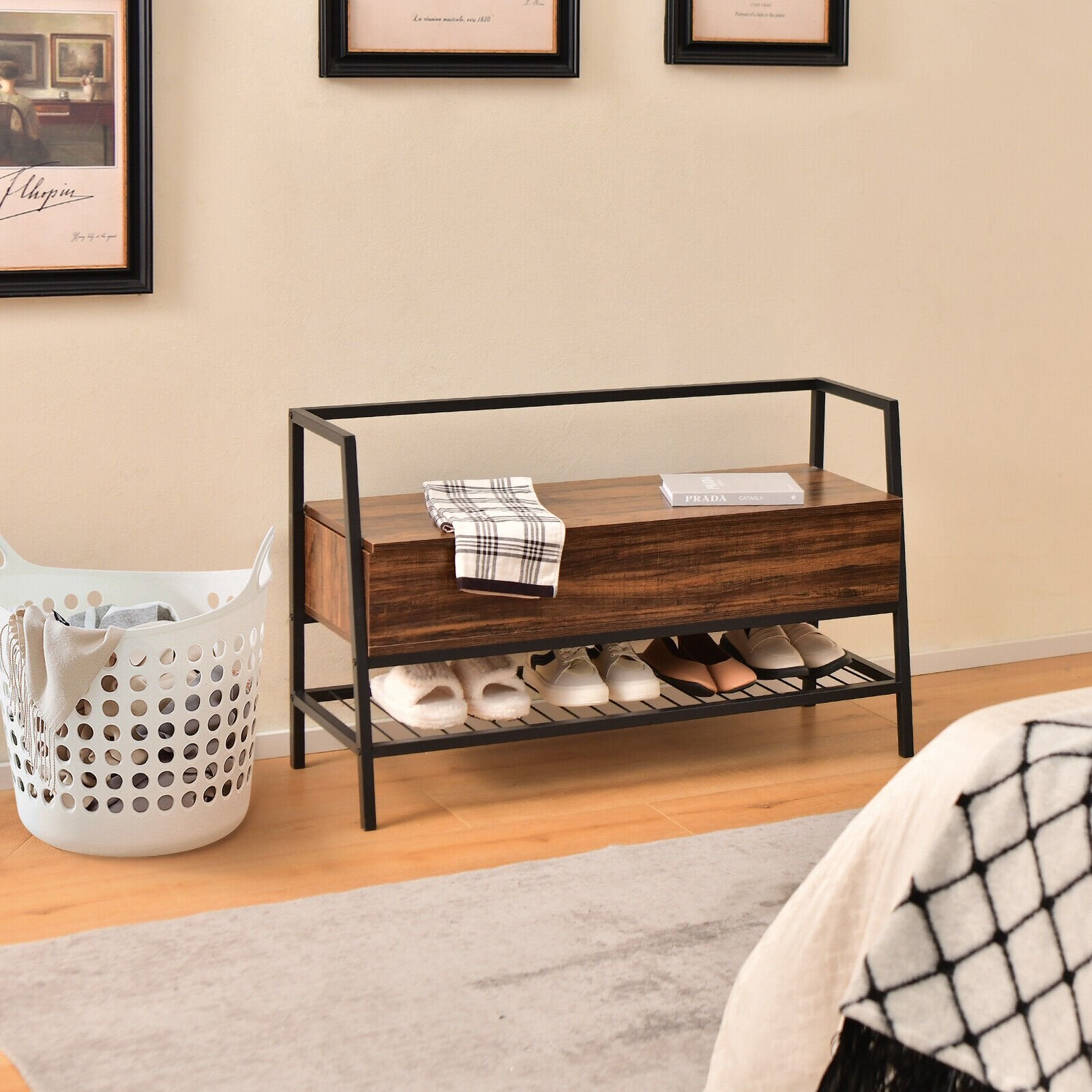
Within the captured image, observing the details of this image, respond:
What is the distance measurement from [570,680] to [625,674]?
10cm

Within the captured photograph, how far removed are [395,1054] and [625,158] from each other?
5.03ft

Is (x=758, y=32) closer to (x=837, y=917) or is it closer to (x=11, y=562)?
(x=11, y=562)

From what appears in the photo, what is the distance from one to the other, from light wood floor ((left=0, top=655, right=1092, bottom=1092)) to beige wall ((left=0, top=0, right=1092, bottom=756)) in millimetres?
260

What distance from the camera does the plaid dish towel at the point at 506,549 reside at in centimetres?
202

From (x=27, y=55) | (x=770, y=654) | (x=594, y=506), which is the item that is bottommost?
(x=770, y=654)

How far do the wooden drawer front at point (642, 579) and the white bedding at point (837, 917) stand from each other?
1004 mm

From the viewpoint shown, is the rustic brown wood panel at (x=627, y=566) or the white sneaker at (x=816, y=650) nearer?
the rustic brown wood panel at (x=627, y=566)

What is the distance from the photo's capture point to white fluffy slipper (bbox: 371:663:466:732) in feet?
6.95

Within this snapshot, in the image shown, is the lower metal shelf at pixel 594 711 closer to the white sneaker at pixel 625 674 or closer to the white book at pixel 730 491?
the white sneaker at pixel 625 674

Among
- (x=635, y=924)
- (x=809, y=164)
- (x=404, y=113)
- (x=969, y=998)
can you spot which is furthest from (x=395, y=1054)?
(x=809, y=164)

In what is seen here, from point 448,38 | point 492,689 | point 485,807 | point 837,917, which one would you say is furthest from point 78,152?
point 837,917

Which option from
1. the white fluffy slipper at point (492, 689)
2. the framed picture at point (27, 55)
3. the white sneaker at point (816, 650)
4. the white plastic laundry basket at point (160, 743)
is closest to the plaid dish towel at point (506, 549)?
the white fluffy slipper at point (492, 689)

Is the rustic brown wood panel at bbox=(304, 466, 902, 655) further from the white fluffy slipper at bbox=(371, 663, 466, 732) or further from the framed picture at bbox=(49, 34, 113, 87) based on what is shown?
the framed picture at bbox=(49, 34, 113, 87)

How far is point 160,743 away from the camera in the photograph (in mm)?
1931
